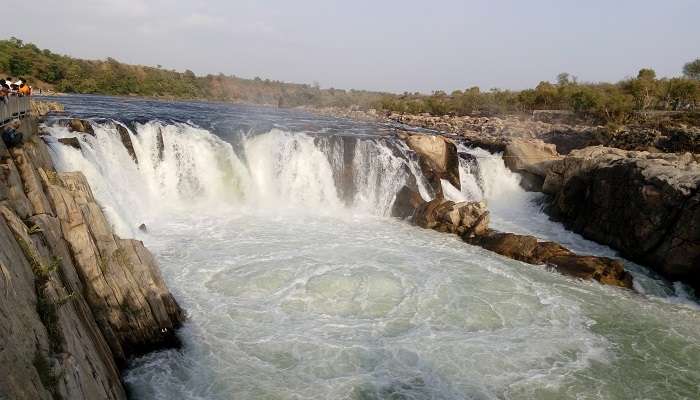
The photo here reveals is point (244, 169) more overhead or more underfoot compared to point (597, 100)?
more underfoot

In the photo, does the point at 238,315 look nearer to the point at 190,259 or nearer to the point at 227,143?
the point at 190,259

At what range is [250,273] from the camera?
12133 mm

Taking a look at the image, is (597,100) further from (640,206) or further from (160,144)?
(160,144)

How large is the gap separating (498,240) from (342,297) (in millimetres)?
7290

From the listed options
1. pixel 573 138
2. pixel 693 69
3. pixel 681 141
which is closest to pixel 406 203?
pixel 681 141

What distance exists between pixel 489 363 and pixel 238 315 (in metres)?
5.56

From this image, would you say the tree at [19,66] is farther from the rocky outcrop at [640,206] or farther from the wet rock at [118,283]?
the rocky outcrop at [640,206]

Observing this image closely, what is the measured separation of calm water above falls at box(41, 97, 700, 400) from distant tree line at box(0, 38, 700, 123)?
28.0 m

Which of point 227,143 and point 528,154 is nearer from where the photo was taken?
point 227,143

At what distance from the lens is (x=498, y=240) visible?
1574 centimetres

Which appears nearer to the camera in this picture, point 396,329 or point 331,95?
point 396,329

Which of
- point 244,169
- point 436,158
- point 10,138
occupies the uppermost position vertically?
point 10,138

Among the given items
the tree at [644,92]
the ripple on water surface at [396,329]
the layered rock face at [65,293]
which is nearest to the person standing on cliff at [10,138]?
the layered rock face at [65,293]

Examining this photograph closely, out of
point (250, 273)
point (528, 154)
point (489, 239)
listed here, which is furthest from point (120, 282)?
point (528, 154)
